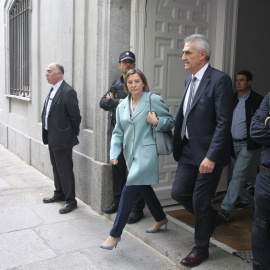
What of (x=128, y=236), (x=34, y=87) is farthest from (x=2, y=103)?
(x=128, y=236)

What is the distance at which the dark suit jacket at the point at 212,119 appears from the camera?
3.10 metres

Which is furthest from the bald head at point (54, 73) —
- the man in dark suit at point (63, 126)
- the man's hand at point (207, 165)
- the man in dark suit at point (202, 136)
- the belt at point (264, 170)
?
the belt at point (264, 170)

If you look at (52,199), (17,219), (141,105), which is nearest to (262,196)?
(141,105)

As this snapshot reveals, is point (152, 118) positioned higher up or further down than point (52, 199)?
higher up

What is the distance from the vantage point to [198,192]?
→ 129 inches

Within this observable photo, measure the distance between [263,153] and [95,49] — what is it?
295 cm

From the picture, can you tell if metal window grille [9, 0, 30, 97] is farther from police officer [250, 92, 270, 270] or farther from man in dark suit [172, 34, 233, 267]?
police officer [250, 92, 270, 270]

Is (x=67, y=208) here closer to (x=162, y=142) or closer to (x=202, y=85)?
(x=162, y=142)

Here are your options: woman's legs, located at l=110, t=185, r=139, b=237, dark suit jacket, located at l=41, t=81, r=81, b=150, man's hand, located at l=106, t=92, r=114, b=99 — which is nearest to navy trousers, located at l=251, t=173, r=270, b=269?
woman's legs, located at l=110, t=185, r=139, b=237

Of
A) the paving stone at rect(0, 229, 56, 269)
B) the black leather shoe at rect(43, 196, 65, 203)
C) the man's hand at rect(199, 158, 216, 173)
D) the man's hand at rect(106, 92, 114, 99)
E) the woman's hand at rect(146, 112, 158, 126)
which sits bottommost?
the paving stone at rect(0, 229, 56, 269)

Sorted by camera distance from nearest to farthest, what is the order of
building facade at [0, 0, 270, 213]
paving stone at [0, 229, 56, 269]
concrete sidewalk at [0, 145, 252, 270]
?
concrete sidewalk at [0, 145, 252, 270] < paving stone at [0, 229, 56, 269] < building facade at [0, 0, 270, 213]

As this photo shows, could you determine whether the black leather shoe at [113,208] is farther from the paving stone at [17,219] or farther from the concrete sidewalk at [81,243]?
the paving stone at [17,219]

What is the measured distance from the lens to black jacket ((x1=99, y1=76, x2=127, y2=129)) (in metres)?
4.40

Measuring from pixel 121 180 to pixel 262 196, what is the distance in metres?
2.20
